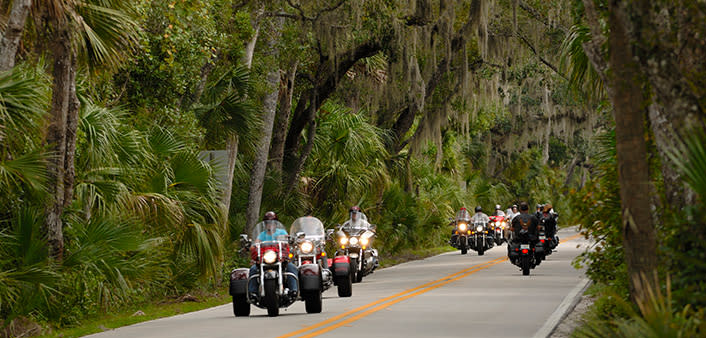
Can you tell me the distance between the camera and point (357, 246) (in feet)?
82.3

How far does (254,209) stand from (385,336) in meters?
13.5

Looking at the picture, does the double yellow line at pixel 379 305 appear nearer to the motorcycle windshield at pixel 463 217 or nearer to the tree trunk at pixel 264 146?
the tree trunk at pixel 264 146

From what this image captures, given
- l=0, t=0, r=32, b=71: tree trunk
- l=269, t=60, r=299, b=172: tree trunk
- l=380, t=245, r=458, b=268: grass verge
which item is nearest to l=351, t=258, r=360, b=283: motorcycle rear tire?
l=269, t=60, r=299, b=172: tree trunk

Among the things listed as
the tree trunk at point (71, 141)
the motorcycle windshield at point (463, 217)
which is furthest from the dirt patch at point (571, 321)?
the motorcycle windshield at point (463, 217)

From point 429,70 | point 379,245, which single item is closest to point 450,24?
point 429,70

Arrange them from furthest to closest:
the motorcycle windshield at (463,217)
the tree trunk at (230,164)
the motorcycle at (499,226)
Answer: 1. the motorcycle at (499,226)
2. the motorcycle windshield at (463,217)
3. the tree trunk at (230,164)

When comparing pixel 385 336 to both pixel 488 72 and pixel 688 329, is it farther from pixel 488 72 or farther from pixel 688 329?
pixel 488 72

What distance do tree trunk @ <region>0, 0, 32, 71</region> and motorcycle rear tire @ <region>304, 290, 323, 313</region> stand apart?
5740 mm

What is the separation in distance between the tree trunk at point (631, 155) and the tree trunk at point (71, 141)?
30.5 feet

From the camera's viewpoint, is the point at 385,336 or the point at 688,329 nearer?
the point at 688,329

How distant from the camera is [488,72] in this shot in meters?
36.8

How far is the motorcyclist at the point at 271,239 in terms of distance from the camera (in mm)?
16422

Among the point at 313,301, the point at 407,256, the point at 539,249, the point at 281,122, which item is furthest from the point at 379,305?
the point at 407,256

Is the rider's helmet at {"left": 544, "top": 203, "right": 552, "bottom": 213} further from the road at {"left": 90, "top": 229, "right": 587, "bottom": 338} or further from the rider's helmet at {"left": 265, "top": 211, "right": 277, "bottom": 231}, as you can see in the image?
the rider's helmet at {"left": 265, "top": 211, "right": 277, "bottom": 231}
